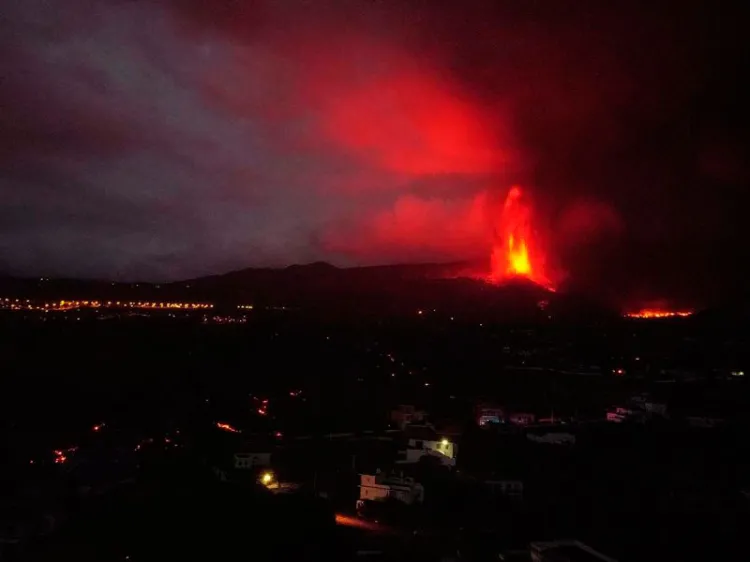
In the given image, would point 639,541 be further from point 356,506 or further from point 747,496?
point 356,506

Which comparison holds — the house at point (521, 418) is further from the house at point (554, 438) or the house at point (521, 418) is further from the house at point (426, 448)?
the house at point (426, 448)

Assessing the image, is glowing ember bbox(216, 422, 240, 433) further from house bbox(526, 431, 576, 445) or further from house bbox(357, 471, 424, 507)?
house bbox(526, 431, 576, 445)

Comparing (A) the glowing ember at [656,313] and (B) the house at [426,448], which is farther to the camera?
(A) the glowing ember at [656,313]

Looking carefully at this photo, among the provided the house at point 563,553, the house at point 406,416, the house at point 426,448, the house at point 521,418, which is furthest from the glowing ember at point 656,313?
the house at point 563,553

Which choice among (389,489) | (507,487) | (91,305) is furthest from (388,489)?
(91,305)

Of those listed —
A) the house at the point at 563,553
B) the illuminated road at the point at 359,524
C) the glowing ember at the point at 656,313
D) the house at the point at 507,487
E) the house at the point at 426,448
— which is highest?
the glowing ember at the point at 656,313

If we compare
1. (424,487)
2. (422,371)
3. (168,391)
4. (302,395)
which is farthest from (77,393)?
(422,371)
